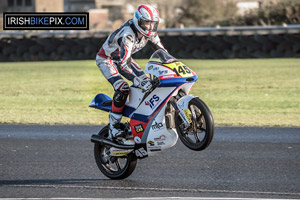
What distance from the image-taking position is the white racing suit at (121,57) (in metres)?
6.90

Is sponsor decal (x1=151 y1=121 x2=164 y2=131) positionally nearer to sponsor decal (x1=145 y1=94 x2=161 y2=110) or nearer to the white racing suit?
sponsor decal (x1=145 y1=94 x2=161 y2=110)

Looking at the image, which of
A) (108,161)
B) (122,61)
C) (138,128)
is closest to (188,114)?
(138,128)

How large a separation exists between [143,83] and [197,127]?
0.79 m

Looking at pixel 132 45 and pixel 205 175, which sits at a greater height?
pixel 132 45

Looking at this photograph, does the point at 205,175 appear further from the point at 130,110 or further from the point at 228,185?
the point at 130,110

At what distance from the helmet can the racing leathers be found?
5.1 inches

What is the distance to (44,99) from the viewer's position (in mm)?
17703

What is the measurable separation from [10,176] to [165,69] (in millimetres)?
2332

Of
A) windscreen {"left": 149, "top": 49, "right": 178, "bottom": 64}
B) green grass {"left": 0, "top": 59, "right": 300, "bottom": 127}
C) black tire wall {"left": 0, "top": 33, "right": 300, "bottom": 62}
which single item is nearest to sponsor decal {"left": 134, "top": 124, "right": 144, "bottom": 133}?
windscreen {"left": 149, "top": 49, "right": 178, "bottom": 64}

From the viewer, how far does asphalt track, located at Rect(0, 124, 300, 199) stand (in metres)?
6.34

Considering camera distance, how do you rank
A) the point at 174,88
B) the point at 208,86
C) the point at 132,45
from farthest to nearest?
1. the point at 208,86
2. the point at 132,45
3. the point at 174,88

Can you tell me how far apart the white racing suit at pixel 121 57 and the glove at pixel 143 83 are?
89 millimetres

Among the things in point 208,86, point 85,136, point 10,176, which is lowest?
point 208,86

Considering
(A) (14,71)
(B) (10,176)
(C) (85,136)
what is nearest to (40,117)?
(C) (85,136)
